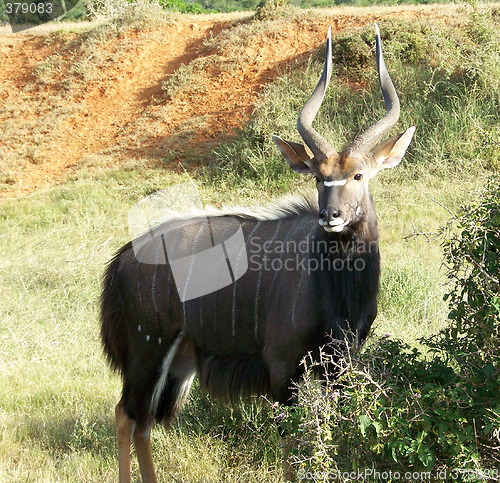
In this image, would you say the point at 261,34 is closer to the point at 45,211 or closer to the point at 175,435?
→ the point at 45,211

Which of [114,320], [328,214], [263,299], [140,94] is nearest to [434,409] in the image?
[328,214]

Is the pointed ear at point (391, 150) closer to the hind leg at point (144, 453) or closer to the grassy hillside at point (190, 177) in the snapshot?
the grassy hillside at point (190, 177)

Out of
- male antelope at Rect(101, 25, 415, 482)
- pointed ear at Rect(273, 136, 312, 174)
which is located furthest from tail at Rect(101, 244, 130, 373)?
pointed ear at Rect(273, 136, 312, 174)

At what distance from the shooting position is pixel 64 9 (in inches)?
698

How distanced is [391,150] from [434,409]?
1.48 m

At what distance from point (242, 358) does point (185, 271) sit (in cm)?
53

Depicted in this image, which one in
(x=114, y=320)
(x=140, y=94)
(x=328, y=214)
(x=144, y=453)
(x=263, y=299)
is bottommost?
(x=144, y=453)

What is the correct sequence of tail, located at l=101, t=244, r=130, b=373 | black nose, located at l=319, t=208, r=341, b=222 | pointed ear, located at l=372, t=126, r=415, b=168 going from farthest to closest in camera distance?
tail, located at l=101, t=244, r=130, b=373 < pointed ear, located at l=372, t=126, r=415, b=168 < black nose, located at l=319, t=208, r=341, b=222

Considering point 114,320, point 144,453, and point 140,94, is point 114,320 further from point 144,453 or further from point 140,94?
point 140,94

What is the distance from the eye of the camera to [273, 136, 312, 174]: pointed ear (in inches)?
148

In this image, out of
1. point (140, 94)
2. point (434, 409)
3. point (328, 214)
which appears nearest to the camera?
point (434, 409)

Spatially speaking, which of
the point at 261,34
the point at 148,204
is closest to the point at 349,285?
the point at 148,204

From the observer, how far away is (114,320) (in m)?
3.95

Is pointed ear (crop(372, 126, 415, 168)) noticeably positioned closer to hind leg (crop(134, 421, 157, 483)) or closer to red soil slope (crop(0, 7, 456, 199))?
hind leg (crop(134, 421, 157, 483))
